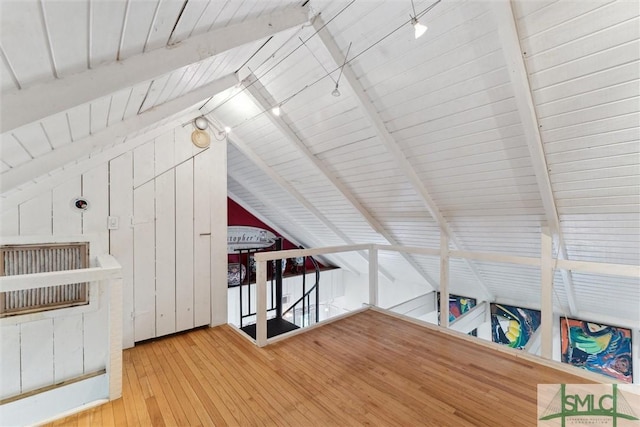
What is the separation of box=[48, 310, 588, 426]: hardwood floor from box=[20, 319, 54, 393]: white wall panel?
19.8 inches

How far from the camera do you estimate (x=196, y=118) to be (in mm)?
2889

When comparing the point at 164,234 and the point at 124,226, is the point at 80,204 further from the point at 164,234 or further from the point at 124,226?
the point at 164,234

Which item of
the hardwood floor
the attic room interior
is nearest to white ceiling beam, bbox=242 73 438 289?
the attic room interior

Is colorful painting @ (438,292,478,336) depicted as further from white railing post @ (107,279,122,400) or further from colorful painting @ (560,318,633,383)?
white railing post @ (107,279,122,400)

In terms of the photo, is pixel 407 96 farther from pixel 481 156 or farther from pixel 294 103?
pixel 294 103

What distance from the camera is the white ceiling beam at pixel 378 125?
2.14 metres

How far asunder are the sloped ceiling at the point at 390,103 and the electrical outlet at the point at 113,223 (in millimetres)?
564

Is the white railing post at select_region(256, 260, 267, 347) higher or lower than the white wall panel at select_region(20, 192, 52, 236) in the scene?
lower

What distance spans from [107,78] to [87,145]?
2.74ft

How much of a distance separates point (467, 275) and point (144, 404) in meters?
4.67

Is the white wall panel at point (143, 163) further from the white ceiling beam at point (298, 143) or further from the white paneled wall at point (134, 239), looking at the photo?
the white ceiling beam at point (298, 143)

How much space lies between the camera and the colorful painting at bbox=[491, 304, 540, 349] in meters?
4.76

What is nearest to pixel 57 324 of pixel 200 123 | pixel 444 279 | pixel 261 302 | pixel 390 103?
pixel 261 302

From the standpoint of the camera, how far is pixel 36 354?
6.86ft
